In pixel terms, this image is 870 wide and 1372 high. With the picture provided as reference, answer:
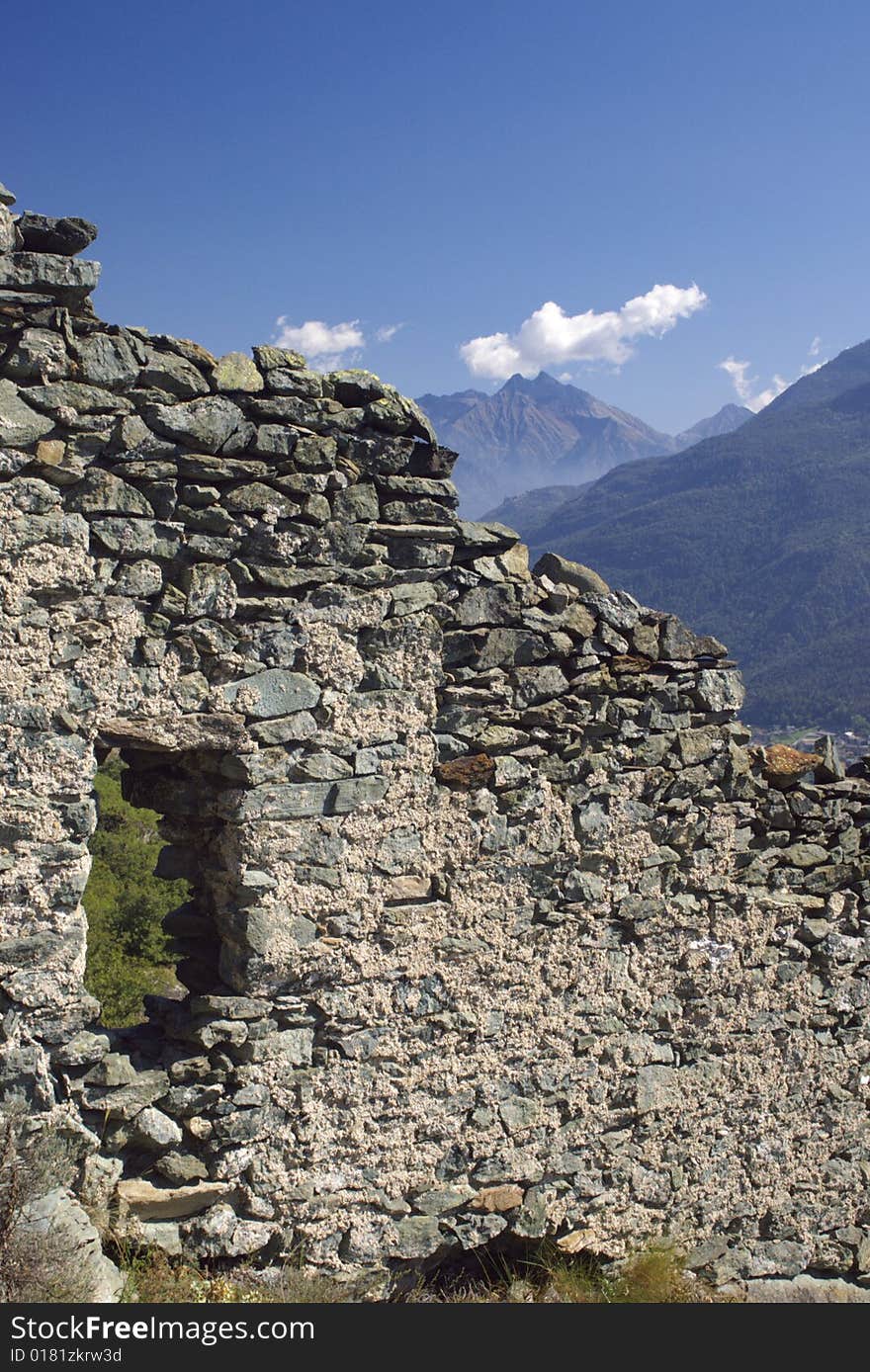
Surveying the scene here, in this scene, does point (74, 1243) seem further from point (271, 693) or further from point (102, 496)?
point (102, 496)

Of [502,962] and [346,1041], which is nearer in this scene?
[346,1041]

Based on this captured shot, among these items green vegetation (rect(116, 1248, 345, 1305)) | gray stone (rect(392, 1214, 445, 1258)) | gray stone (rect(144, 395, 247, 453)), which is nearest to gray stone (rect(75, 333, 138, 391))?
gray stone (rect(144, 395, 247, 453))

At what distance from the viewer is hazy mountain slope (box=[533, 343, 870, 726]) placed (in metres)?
72.5

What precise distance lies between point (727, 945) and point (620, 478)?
16422cm

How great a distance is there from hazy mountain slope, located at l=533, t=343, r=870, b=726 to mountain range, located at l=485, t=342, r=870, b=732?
20 centimetres

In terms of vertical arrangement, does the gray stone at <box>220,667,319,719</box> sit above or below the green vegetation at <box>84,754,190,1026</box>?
above

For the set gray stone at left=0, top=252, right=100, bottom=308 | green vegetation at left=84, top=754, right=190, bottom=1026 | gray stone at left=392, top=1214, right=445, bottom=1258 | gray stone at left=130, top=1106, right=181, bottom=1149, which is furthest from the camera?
green vegetation at left=84, top=754, right=190, bottom=1026

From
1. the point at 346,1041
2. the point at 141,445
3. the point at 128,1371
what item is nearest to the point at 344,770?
the point at 346,1041

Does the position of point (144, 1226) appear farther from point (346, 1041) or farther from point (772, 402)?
point (772, 402)

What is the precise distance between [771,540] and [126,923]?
10455 cm

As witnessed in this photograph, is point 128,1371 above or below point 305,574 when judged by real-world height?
below

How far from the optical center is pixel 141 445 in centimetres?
376

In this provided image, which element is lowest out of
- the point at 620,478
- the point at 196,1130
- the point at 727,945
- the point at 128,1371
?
the point at 128,1371

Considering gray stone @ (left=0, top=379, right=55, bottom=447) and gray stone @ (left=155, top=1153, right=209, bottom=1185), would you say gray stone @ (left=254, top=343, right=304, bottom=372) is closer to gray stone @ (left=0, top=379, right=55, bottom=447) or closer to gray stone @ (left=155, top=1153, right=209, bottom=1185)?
gray stone @ (left=0, top=379, right=55, bottom=447)
